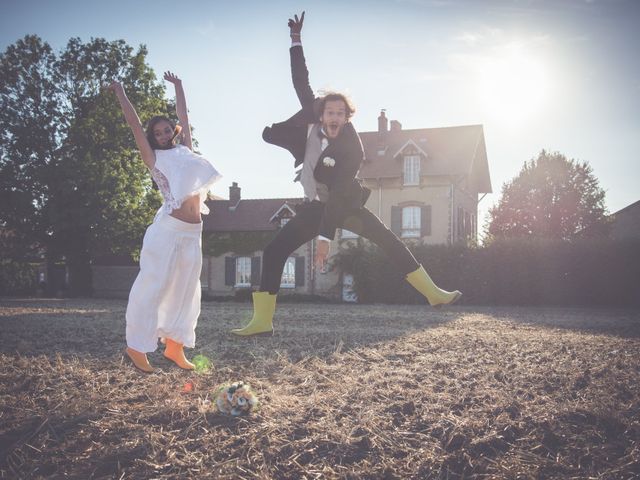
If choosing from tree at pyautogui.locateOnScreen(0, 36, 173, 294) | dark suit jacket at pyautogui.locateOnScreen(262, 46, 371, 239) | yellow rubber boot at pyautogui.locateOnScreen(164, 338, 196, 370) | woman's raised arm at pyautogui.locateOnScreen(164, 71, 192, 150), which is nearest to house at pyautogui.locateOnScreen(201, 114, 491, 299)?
tree at pyautogui.locateOnScreen(0, 36, 173, 294)

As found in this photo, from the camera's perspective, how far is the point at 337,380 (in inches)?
152

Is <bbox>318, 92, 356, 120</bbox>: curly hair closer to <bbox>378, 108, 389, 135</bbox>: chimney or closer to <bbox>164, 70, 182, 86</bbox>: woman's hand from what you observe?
<bbox>164, 70, 182, 86</bbox>: woman's hand

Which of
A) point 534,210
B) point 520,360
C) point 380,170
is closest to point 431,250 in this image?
point 380,170

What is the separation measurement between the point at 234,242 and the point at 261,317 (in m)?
28.2

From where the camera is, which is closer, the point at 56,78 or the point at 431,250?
the point at 431,250

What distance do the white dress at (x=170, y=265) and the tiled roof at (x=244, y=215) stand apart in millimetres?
27635

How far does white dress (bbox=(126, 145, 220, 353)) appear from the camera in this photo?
148 inches

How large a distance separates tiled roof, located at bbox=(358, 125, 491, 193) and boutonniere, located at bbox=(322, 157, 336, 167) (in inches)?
953

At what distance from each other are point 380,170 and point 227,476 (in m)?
27.1

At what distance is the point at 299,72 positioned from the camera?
4.45m

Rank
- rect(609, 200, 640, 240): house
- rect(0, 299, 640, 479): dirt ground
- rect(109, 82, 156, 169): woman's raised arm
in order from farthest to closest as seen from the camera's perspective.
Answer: rect(609, 200, 640, 240): house < rect(109, 82, 156, 169): woman's raised arm < rect(0, 299, 640, 479): dirt ground

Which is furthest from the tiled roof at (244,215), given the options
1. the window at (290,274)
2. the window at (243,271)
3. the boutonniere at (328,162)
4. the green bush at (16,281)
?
the boutonniere at (328,162)

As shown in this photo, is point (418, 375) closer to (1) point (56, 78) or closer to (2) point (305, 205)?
(2) point (305, 205)

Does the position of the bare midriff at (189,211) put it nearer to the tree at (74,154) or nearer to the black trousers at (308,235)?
the black trousers at (308,235)
